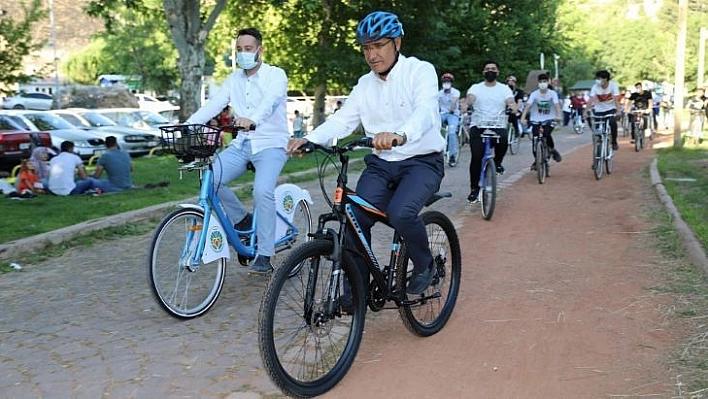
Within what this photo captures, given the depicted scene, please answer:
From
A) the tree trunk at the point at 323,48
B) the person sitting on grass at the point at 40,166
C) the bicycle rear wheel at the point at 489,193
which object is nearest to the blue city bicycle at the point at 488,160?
the bicycle rear wheel at the point at 489,193

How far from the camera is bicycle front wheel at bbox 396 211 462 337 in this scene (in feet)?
15.4

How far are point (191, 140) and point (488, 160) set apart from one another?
5.17 metres

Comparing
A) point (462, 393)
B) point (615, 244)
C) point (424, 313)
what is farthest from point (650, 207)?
point (462, 393)

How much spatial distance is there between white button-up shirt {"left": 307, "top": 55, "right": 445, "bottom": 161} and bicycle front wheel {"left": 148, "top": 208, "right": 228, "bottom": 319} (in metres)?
1.33

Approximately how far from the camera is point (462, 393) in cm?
397

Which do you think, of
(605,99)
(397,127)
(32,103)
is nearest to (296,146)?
(397,127)

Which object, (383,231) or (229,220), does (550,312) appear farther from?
(383,231)

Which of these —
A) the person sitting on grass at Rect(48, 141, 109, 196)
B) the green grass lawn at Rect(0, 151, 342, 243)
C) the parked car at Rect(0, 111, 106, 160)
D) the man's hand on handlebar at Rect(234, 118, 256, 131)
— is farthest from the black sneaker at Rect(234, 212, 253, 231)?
the parked car at Rect(0, 111, 106, 160)

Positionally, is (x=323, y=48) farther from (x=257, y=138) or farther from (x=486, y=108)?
(x=257, y=138)

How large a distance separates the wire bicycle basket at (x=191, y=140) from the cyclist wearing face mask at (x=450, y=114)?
453 inches

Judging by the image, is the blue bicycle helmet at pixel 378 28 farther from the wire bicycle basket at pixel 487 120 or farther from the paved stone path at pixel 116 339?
the wire bicycle basket at pixel 487 120

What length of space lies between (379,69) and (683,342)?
Result: 2490 millimetres

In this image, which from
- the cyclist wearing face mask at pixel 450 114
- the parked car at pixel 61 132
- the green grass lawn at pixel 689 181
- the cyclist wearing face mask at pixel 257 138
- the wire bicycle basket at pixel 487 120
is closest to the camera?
the cyclist wearing face mask at pixel 257 138

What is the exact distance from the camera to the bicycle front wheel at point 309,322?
3672 millimetres
